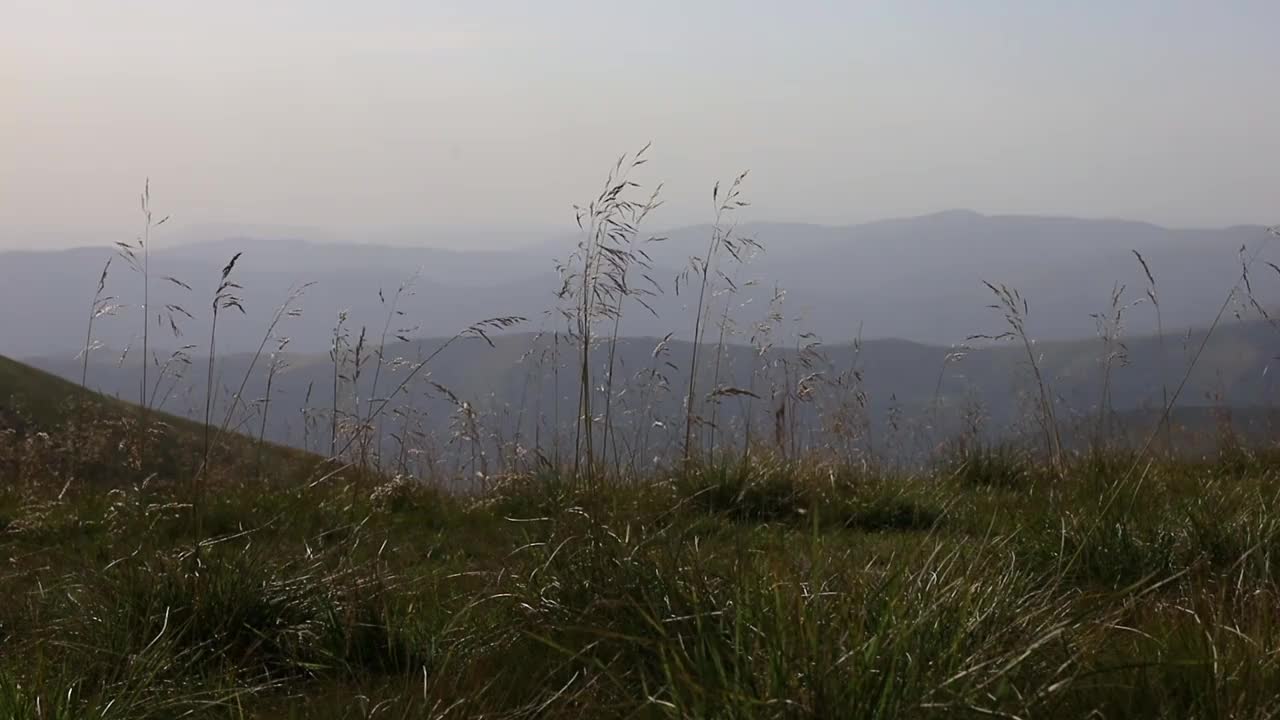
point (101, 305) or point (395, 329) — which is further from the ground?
point (101, 305)

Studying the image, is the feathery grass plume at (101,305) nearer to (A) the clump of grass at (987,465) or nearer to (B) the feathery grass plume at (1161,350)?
(B) the feathery grass plume at (1161,350)

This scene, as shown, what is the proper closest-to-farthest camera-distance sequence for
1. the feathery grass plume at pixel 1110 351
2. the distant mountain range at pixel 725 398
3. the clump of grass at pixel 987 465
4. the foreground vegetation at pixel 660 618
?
the foreground vegetation at pixel 660 618
the feathery grass plume at pixel 1110 351
the distant mountain range at pixel 725 398
the clump of grass at pixel 987 465

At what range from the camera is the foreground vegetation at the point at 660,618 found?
215 centimetres

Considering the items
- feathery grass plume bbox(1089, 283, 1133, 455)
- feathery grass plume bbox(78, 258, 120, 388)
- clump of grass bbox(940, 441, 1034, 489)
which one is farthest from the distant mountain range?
feathery grass plume bbox(78, 258, 120, 388)

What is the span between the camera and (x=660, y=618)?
8.97 ft

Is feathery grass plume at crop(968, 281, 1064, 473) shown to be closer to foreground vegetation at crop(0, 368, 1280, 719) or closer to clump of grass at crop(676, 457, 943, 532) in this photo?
foreground vegetation at crop(0, 368, 1280, 719)

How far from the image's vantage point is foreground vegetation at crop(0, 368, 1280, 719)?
7.04 ft

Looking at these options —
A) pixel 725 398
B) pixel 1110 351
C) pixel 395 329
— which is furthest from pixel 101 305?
pixel 1110 351

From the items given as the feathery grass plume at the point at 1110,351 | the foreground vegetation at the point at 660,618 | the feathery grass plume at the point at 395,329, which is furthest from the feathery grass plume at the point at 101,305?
the feathery grass plume at the point at 1110,351

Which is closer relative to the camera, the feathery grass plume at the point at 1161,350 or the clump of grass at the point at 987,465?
the feathery grass plume at the point at 1161,350

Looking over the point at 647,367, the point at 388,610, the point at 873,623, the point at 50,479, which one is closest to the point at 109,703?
the point at 388,610

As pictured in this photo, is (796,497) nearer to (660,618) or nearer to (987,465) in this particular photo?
(987,465)

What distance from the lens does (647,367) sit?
6395 mm

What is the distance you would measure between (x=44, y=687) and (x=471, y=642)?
1.05 metres
